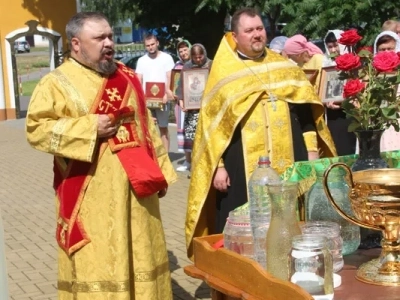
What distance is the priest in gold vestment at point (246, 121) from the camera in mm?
4707

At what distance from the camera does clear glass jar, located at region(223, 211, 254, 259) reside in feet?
10.4

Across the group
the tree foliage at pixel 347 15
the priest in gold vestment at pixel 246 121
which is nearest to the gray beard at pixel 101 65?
the priest in gold vestment at pixel 246 121

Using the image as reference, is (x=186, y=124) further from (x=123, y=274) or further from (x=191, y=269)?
(x=191, y=269)

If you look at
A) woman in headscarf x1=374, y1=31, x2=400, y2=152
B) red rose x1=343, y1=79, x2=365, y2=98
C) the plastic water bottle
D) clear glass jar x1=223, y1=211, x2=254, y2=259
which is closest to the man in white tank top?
woman in headscarf x1=374, y1=31, x2=400, y2=152

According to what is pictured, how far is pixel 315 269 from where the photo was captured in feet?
8.87

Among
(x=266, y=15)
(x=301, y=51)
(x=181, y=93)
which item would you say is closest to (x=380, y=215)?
(x=301, y=51)

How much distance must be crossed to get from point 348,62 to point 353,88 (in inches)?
4.7

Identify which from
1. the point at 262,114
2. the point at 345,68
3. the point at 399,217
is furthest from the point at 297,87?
the point at 399,217

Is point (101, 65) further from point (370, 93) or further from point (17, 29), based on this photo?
point (17, 29)

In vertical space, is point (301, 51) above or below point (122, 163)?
above

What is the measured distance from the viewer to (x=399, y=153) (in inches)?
141

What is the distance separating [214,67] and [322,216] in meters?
1.74

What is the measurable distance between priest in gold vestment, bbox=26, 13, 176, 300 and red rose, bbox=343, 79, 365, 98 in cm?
142

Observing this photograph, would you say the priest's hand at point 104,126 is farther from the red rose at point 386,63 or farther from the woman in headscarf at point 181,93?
the woman in headscarf at point 181,93
